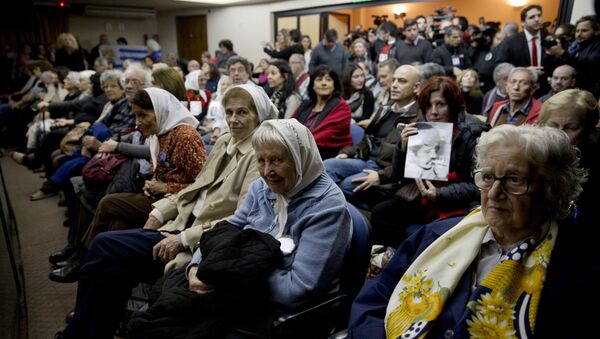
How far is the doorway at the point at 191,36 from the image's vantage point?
507 inches

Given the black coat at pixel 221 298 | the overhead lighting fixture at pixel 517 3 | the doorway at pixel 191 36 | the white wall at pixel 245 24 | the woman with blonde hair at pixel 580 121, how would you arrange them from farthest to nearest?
the doorway at pixel 191 36 < the white wall at pixel 245 24 < the overhead lighting fixture at pixel 517 3 < the woman with blonde hair at pixel 580 121 < the black coat at pixel 221 298

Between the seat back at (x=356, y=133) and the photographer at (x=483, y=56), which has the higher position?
the photographer at (x=483, y=56)

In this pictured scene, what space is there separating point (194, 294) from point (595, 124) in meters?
2.00

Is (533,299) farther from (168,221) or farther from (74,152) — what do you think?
(74,152)

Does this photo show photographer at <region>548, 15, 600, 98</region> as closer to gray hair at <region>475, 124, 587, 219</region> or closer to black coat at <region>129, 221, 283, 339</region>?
gray hair at <region>475, 124, 587, 219</region>

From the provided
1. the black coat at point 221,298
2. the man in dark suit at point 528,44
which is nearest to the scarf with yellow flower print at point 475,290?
the black coat at point 221,298

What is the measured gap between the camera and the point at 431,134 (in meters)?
2.08

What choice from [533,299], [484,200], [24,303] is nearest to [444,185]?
[484,200]

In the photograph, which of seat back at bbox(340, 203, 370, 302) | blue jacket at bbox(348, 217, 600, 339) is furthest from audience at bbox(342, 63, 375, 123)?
blue jacket at bbox(348, 217, 600, 339)

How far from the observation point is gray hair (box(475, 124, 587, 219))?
1042 mm

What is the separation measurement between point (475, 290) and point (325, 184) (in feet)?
2.14

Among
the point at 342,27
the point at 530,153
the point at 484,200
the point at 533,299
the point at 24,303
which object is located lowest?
the point at 24,303

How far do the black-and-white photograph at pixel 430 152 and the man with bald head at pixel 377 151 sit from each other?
14.8 inches

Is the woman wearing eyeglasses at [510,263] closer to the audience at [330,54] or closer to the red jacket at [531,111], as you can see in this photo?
the red jacket at [531,111]
